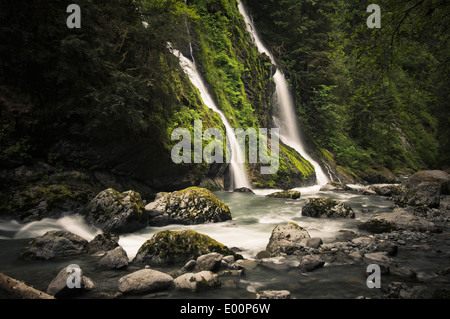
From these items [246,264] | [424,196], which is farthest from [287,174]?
[246,264]

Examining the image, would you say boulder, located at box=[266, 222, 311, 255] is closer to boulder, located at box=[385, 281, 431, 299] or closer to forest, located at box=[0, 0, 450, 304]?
forest, located at box=[0, 0, 450, 304]

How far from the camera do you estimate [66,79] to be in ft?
27.5

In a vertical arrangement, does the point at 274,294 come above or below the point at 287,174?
below

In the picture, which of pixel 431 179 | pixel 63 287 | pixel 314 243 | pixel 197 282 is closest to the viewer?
pixel 63 287

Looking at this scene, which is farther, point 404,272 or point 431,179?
point 431,179

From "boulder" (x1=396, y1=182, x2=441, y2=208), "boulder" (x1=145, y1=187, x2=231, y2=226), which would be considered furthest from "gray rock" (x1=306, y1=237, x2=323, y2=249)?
"boulder" (x1=396, y1=182, x2=441, y2=208)

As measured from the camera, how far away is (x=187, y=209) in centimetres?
834

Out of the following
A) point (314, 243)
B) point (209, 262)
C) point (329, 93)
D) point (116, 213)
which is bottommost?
point (314, 243)

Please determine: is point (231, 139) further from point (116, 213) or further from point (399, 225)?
point (399, 225)

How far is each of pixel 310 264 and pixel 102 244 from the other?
413 centimetres

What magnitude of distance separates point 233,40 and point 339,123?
11.9 m

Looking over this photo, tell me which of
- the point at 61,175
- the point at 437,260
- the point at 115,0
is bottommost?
the point at 437,260
